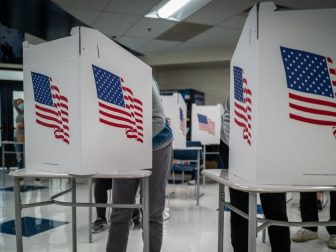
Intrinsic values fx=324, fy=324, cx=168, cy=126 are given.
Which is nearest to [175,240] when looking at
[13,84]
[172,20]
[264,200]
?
[264,200]

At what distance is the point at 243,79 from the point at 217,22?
13.5 feet

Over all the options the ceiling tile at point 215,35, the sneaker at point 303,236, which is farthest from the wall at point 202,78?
the sneaker at point 303,236

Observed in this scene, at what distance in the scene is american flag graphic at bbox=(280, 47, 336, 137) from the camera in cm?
102

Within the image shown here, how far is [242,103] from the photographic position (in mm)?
1146

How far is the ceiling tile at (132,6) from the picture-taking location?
4094mm

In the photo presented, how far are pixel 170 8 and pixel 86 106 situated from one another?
140 inches

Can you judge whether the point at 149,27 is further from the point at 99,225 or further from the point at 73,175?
the point at 73,175

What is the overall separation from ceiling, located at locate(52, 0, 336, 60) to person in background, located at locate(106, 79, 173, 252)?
2.44 meters

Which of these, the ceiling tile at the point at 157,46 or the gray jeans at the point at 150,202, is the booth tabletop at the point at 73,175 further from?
the ceiling tile at the point at 157,46

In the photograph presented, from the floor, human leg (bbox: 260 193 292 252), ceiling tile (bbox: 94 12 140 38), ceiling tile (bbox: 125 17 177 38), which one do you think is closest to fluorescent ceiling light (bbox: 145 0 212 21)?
ceiling tile (bbox: 125 17 177 38)

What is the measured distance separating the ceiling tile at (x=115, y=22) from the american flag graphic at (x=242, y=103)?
3763mm

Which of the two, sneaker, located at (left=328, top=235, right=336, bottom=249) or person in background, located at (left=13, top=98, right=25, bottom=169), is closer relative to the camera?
sneaker, located at (left=328, top=235, right=336, bottom=249)

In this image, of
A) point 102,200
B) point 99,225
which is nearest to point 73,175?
point 102,200

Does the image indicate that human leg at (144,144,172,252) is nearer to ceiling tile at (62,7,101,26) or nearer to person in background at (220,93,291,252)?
person in background at (220,93,291,252)
